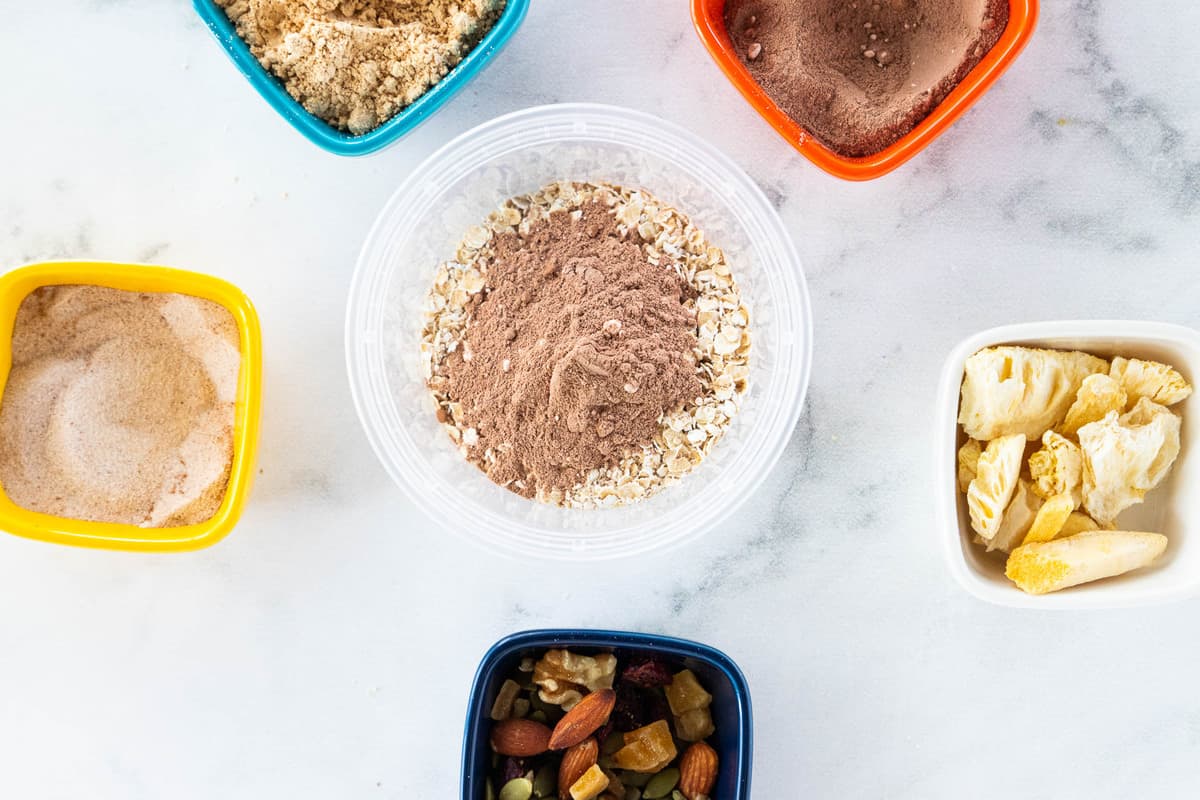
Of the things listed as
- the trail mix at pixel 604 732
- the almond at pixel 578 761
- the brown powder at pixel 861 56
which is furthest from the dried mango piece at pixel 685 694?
the brown powder at pixel 861 56

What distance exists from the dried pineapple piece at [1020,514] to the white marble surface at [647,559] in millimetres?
124

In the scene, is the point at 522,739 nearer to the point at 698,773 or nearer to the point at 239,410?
the point at 698,773

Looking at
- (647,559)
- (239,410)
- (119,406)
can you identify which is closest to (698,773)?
(647,559)

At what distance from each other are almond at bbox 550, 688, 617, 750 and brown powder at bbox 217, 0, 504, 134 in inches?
29.9

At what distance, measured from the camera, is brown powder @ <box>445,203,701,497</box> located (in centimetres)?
109

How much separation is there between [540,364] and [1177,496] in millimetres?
839

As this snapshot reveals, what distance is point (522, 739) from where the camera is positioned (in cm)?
114

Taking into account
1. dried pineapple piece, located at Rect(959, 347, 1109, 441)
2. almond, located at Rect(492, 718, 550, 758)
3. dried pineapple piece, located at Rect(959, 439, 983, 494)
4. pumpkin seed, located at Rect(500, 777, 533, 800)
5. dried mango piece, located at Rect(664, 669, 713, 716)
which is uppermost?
dried pineapple piece, located at Rect(959, 347, 1109, 441)

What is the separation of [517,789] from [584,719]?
0.42 feet

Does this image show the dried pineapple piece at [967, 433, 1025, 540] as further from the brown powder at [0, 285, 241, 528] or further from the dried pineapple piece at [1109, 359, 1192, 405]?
the brown powder at [0, 285, 241, 528]

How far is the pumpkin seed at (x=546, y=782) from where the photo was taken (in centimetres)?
115

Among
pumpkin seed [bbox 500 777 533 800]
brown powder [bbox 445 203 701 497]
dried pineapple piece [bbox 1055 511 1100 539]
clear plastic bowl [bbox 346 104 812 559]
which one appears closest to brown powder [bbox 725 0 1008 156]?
clear plastic bowl [bbox 346 104 812 559]

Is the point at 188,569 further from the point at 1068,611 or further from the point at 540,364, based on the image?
the point at 1068,611

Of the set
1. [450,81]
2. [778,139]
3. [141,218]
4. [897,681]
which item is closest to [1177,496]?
[897,681]
